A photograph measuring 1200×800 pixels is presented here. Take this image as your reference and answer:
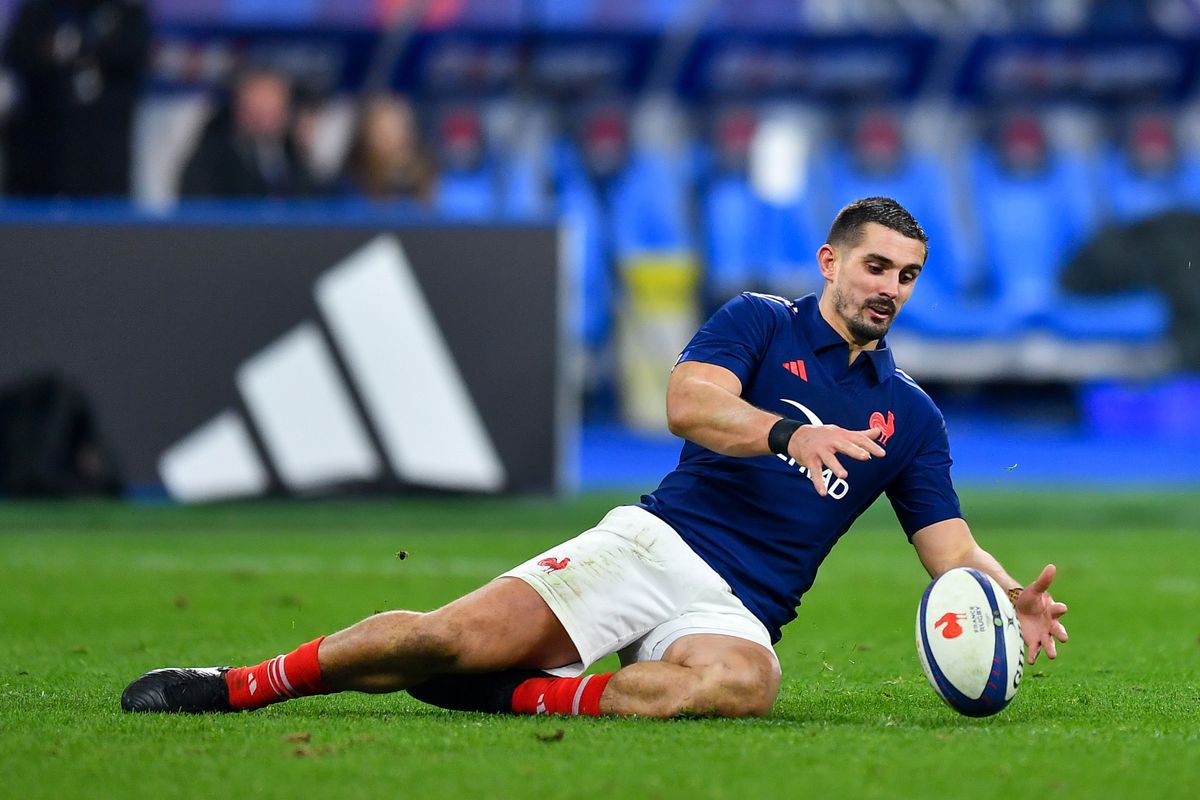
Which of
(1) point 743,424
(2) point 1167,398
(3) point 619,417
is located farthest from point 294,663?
(2) point 1167,398

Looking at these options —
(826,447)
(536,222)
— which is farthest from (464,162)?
(826,447)

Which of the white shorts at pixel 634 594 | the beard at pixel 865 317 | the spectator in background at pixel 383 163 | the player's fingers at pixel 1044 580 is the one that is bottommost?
the white shorts at pixel 634 594

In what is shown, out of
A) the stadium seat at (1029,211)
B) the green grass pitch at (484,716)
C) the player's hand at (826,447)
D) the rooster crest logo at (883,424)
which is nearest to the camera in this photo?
the green grass pitch at (484,716)

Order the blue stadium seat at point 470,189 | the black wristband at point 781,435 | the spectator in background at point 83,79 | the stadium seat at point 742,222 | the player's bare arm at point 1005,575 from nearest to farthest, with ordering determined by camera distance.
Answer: the black wristband at point 781,435 → the player's bare arm at point 1005,575 → the spectator in background at point 83,79 → the stadium seat at point 742,222 → the blue stadium seat at point 470,189

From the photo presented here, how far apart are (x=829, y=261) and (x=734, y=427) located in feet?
2.43

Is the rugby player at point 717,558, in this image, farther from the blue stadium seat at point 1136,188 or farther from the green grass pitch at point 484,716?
the blue stadium seat at point 1136,188

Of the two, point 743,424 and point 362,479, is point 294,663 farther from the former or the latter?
point 362,479

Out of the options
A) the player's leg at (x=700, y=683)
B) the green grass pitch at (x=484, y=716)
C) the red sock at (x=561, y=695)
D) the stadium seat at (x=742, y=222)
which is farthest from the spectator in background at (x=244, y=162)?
the player's leg at (x=700, y=683)

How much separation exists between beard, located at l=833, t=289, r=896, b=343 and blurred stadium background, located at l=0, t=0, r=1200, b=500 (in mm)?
7020

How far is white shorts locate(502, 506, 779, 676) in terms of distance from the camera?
495cm

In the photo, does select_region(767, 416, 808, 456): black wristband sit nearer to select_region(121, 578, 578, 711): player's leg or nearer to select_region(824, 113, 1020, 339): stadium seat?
select_region(121, 578, 578, 711): player's leg

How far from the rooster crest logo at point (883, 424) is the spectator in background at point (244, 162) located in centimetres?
875

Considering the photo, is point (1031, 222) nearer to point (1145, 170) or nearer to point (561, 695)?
point (1145, 170)

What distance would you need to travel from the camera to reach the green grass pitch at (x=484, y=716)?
4023 mm
